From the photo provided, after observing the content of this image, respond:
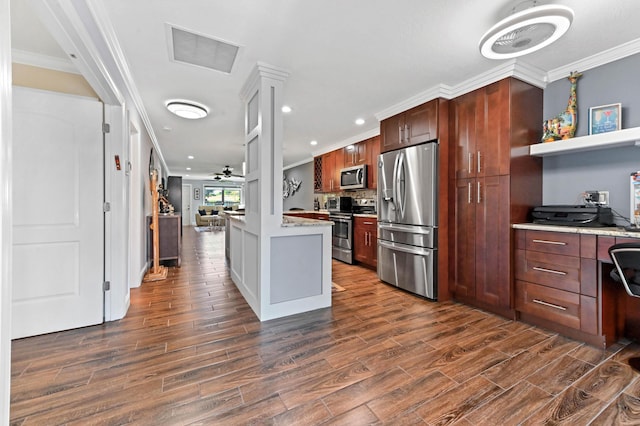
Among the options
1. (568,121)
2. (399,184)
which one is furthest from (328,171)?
(568,121)

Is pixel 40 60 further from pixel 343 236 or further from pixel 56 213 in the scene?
pixel 343 236

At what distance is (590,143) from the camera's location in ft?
7.40

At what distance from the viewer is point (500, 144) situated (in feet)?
8.51

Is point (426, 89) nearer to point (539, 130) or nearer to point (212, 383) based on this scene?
point (539, 130)

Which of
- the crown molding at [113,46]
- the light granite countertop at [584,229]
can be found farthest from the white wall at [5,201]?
the light granite countertop at [584,229]

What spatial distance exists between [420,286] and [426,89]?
7.17 feet

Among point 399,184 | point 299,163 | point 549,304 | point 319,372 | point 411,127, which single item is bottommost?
point 319,372

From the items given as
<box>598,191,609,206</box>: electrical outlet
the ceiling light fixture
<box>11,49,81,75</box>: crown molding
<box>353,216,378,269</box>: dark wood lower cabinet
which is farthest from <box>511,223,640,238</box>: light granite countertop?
<box>11,49,81,75</box>: crown molding

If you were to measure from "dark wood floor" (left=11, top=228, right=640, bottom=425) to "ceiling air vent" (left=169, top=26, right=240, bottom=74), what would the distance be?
2.32 m

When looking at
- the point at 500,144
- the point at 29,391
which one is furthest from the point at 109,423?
the point at 500,144

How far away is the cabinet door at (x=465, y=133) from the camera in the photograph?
2852mm

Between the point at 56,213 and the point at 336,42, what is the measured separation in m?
2.63

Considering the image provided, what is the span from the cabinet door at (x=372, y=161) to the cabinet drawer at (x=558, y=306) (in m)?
2.72

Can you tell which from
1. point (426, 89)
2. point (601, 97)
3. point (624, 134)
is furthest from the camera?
point (426, 89)
